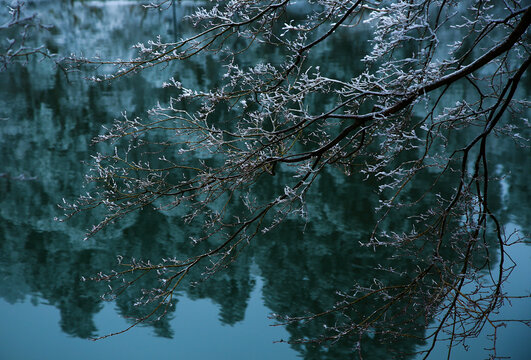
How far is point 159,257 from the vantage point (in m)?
7.43

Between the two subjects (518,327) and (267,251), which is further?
(267,251)

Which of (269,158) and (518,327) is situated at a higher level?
(518,327)

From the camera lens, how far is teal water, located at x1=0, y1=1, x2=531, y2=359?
645 cm

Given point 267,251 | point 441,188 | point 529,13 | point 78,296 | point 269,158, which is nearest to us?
point 529,13

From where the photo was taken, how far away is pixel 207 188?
8.70 feet

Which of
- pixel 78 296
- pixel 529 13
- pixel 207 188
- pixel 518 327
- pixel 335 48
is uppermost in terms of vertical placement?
pixel 335 48

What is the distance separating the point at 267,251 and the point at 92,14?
959cm

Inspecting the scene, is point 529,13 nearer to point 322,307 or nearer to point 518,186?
point 322,307

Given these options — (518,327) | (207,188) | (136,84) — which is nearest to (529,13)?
(207,188)

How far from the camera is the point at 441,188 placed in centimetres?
873

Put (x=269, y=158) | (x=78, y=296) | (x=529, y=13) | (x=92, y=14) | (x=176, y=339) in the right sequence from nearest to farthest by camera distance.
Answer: (x=529, y=13)
(x=269, y=158)
(x=176, y=339)
(x=78, y=296)
(x=92, y=14)

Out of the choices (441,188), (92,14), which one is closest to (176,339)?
(441,188)

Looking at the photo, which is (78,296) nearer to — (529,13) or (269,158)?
(269,158)

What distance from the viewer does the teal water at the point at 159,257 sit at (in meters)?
6.45
